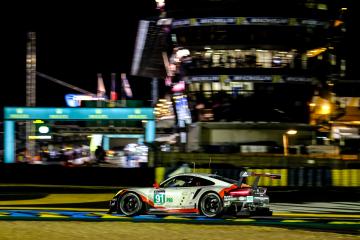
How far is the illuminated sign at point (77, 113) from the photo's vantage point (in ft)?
144

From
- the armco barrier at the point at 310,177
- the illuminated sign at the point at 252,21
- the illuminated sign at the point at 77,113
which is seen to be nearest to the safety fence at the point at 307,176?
the armco barrier at the point at 310,177

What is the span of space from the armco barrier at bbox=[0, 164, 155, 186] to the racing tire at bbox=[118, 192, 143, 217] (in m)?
11.5

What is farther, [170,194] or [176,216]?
[176,216]

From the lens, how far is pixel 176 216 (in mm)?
14273

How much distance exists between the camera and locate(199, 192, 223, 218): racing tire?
531 inches

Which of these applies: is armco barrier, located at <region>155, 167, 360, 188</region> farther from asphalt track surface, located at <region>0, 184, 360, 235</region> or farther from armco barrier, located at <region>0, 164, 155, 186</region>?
armco barrier, located at <region>0, 164, 155, 186</region>

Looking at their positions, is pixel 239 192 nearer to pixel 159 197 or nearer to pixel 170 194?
pixel 170 194

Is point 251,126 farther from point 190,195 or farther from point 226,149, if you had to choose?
point 190,195

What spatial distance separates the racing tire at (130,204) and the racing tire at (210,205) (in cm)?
141

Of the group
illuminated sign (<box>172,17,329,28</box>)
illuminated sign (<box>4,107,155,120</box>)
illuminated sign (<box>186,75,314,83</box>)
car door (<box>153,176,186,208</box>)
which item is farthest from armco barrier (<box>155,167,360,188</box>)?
illuminated sign (<box>172,17,329,28</box>)

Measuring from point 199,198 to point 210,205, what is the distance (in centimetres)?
28

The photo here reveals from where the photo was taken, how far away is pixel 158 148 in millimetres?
35375

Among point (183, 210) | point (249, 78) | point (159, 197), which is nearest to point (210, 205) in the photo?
point (183, 210)

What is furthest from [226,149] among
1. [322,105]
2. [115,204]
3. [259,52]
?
[115,204]
